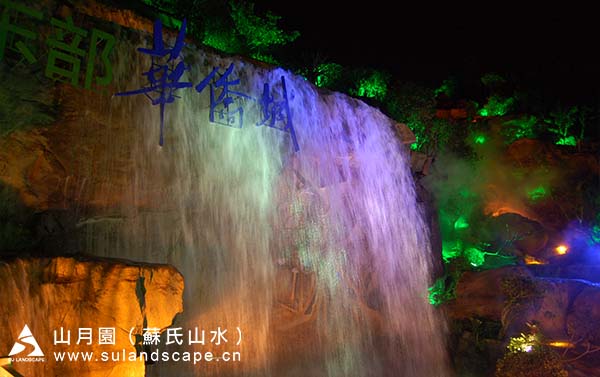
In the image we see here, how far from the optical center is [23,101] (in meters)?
6.47

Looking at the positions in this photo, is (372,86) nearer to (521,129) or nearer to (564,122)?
(521,129)

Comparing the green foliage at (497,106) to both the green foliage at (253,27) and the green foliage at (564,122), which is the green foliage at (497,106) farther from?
the green foliage at (253,27)

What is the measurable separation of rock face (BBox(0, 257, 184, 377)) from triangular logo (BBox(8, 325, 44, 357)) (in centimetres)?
2

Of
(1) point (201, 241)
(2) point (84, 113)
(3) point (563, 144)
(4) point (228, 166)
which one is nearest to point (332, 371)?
(1) point (201, 241)

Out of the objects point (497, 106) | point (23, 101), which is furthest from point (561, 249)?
point (23, 101)

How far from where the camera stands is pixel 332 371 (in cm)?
955

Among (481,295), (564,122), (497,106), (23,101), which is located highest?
(497,106)

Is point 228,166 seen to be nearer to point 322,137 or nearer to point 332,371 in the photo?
point 322,137

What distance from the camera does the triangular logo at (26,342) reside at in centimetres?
420

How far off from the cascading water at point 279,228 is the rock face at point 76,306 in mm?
2607

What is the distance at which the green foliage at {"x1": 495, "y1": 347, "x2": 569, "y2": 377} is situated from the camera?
7.18m

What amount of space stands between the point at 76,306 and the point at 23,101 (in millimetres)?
3452

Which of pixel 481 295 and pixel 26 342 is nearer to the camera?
pixel 26 342

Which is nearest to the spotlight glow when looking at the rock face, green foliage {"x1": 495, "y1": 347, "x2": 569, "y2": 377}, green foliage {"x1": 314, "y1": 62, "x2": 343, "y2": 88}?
green foliage {"x1": 314, "y1": 62, "x2": 343, "y2": 88}
